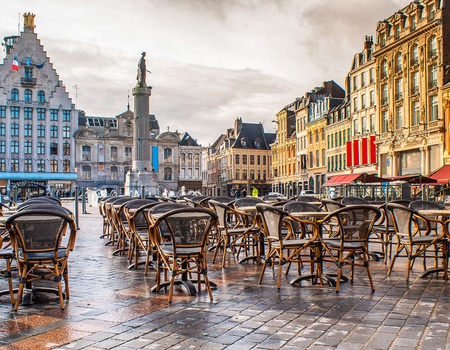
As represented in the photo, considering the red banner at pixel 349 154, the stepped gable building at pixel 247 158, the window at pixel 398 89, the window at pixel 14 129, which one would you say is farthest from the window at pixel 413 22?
the window at pixel 14 129

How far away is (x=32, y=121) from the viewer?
2928 inches

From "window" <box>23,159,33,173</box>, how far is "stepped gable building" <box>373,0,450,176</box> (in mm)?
48414

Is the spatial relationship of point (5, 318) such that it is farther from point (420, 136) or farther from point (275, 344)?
point (420, 136)

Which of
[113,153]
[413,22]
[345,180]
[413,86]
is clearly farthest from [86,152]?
[345,180]

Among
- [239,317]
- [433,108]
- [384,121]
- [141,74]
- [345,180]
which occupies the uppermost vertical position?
[141,74]

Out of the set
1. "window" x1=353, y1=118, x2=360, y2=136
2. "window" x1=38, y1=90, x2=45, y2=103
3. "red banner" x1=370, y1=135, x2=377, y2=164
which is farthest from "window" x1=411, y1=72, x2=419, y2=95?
"window" x1=38, y1=90, x2=45, y2=103

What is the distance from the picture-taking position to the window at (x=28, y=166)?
73.8 metres

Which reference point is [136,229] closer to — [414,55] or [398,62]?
[414,55]

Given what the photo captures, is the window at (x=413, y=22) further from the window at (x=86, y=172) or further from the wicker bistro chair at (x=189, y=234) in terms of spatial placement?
the window at (x=86, y=172)

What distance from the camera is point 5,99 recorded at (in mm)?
72812

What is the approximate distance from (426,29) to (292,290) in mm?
36591

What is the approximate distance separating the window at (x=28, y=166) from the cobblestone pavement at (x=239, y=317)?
7041 cm

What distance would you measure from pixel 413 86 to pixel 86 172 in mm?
53277

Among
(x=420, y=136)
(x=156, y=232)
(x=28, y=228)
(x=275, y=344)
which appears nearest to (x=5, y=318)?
(x=28, y=228)
